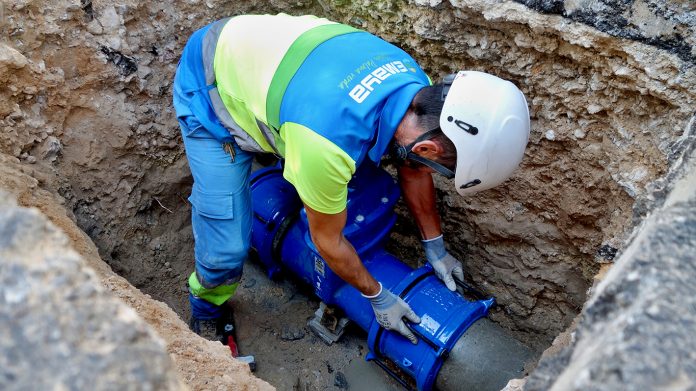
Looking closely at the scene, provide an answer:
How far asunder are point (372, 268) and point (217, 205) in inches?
32.3

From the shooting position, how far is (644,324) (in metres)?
0.95

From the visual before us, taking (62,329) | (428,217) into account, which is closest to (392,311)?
(428,217)

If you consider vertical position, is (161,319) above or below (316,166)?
below

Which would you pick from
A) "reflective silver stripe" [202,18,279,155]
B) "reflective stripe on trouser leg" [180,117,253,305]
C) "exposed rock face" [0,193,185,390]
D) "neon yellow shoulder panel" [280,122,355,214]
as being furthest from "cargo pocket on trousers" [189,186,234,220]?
"exposed rock face" [0,193,185,390]

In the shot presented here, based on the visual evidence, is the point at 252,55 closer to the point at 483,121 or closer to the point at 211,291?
the point at 483,121

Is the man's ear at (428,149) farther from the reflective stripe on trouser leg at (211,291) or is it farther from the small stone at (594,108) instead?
the reflective stripe on trouser leg at (211,291)

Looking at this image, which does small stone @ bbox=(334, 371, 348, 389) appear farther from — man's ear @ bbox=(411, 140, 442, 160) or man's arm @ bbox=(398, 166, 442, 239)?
man's ear @ bbox=(411, 140, 442, 160)

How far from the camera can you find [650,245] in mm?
1097

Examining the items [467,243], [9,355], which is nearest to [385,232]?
[467,243]

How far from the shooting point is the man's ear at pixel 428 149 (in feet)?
6.80

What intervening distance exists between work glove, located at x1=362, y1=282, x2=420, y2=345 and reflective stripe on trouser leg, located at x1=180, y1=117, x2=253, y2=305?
0.74 meters

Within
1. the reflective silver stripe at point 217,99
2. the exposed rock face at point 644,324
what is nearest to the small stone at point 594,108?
the exposed rock face at point 644,324

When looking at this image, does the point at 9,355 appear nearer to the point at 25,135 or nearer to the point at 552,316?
the point at 25,135

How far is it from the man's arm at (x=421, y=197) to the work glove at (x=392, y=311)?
51 cm
